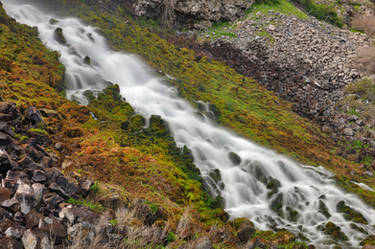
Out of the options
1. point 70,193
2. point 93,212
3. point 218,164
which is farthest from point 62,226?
point 218,164

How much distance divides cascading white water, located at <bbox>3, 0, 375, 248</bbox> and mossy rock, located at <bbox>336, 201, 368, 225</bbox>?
14 cm

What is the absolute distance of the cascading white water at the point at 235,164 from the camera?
25.0 ft

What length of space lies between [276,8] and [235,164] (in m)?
21.2

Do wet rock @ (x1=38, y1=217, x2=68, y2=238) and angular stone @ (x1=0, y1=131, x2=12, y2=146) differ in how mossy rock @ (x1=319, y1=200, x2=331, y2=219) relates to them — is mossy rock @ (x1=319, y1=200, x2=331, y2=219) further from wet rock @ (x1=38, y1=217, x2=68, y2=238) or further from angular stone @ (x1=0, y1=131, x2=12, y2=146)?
angular stone @ (x1=0, y1=131, x2=12, y2=146)

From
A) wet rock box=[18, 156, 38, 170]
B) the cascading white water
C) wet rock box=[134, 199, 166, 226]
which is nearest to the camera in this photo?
wet rock box=[18, 156, 38, 170]

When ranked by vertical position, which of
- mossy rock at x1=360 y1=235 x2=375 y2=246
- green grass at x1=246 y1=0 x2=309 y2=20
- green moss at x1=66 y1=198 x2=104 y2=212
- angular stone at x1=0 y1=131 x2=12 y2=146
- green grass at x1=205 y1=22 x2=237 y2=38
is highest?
green grass at x1=246 y1=0 x2=309 y2=20

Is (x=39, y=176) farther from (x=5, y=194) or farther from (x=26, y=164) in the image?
(x=5, y=194)

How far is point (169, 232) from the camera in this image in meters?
4.11

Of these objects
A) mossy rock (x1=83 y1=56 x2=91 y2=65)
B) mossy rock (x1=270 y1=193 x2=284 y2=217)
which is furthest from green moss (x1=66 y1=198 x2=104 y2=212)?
mossy rock (x1=83 y1=56 x2=91 y2=65)

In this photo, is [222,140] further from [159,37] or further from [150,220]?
[159,37]

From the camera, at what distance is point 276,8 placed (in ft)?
83.0

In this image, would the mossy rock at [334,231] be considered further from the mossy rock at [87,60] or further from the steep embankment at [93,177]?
the mossy rock at [87,60]

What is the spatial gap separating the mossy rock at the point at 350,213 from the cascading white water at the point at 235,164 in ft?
0.47

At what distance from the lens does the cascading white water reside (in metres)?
7.62
